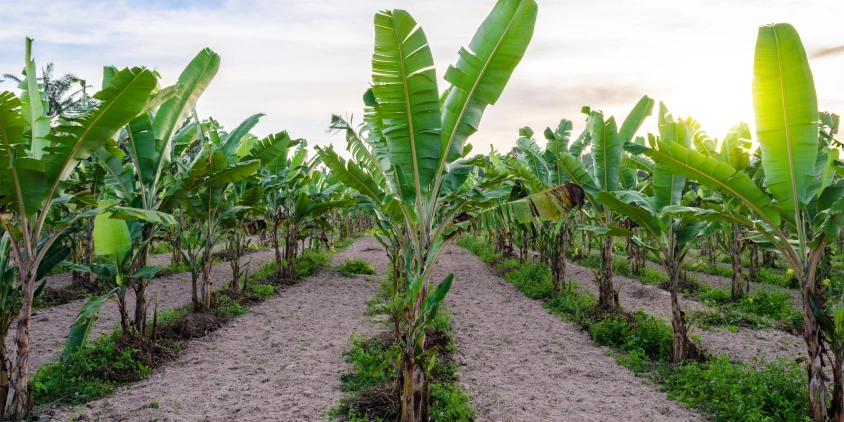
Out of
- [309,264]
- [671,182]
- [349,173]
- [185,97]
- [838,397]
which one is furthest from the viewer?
[309,264]

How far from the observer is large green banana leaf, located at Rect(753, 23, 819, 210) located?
3881 mm

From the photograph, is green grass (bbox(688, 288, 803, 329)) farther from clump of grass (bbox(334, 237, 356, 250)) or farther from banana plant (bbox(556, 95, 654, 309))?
clump of grass (bbox(334, 237, 356, 250))

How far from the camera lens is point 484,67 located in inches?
172

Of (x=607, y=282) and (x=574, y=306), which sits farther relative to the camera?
(x=574, y=306)

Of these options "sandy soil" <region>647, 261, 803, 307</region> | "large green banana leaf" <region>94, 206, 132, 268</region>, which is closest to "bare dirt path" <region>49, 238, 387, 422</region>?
"large green banana leaf" <region>94, 206, 132, 268</region>

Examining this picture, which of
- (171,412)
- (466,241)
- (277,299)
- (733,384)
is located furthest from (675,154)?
(466,241)

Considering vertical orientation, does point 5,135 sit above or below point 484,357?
above

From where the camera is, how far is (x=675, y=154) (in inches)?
173

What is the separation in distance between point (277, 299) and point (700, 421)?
795cm

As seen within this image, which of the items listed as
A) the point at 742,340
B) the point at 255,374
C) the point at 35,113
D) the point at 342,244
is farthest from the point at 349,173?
the point at 342,244

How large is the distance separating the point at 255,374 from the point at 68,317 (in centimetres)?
449

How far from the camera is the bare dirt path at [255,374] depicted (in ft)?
15.0

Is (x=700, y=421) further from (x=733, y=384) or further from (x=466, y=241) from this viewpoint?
(x=466, y=241)

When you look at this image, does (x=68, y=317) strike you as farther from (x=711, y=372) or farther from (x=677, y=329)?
(x=711, y=372)
